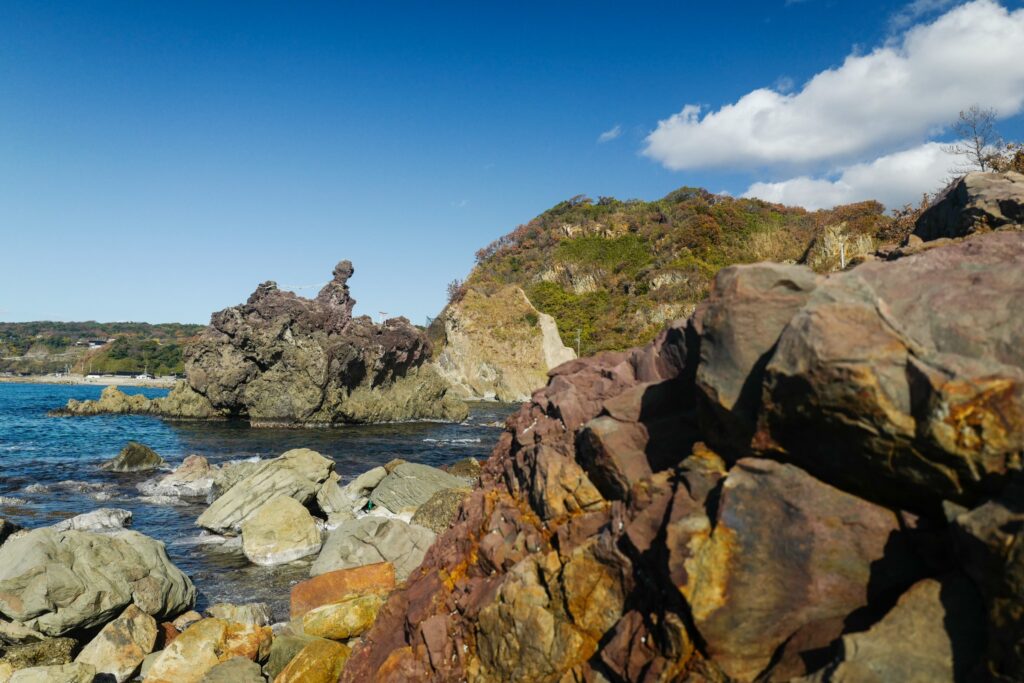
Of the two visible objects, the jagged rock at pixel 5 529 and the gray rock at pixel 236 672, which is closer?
the gray rock at pixel 236 672

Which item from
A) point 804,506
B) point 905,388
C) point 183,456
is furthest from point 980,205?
point 183,456

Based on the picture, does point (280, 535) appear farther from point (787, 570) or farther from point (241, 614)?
point (787, 570)

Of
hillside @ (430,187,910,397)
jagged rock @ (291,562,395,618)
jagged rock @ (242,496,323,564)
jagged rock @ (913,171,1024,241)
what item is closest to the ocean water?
jagged rock @ (242,496,323,564)

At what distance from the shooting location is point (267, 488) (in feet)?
64.3

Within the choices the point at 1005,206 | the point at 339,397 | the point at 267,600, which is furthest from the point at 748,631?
the point at 339,397

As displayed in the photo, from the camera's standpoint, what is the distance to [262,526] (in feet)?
52.9

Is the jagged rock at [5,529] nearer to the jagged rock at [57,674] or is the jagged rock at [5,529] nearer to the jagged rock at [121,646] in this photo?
the jagged rock at [121,646]

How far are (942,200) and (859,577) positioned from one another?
31.1ft

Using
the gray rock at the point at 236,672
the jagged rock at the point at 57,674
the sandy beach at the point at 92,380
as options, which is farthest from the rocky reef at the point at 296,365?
the sandy beach at the point at 92,380

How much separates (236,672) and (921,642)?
924 cm

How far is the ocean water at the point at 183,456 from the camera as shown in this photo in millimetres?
15023

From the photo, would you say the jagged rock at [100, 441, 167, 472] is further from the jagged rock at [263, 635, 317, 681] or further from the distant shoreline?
the distant shoreline

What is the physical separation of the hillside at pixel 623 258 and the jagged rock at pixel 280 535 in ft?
186

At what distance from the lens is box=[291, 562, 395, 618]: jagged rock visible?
1122 cm
